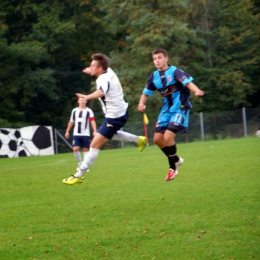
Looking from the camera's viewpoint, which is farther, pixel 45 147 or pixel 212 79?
pixel 212 79

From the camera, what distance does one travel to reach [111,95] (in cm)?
979

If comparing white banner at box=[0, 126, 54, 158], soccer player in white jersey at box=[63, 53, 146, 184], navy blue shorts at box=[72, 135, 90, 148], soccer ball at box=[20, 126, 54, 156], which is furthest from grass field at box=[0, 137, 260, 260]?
soccer ball at box=[20, 126, 54, 156]

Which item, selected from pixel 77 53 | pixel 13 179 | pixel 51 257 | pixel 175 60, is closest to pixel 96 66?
pixel 51 257

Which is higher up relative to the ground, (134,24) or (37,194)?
(134,24)

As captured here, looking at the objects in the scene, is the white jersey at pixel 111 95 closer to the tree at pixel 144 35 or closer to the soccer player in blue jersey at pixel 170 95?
the soccer player in blue jersey at pixel 170 95

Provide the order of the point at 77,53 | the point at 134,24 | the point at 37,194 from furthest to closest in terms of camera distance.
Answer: the point at 77,53
the point at 134,24
the point at 37,194

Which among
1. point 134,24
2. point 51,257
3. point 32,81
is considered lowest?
point 51,257

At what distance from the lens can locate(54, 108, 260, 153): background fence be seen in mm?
35875

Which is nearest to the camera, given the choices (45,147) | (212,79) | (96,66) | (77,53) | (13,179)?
(96,66)

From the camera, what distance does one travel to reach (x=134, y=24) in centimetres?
3778

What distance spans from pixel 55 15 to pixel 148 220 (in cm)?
3575

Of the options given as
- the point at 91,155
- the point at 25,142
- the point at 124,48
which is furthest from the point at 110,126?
the point at 124,48

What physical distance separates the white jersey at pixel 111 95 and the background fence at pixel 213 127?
25.6 meters

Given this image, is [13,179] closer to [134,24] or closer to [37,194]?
[37,194]
